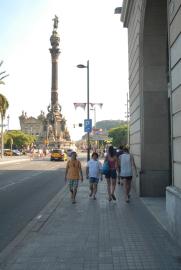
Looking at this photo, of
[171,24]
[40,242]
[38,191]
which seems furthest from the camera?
[38,191]

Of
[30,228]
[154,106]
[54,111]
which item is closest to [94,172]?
[154,106]

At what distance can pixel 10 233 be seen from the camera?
28.7 feet

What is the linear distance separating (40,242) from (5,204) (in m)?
5.84

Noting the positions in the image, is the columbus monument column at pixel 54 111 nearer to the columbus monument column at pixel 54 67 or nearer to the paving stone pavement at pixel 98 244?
the columbus monument column at pixel 54 67

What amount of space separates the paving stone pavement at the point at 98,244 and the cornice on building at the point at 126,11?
9.72m

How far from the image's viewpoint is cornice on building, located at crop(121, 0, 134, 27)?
17.7m

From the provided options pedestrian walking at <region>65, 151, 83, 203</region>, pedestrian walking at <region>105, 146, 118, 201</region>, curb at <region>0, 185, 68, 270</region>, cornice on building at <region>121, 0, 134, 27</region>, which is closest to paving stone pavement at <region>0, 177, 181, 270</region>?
curb at <region>0, 185, 68, 270</region>

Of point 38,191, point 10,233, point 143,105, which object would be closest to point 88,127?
point 38,191

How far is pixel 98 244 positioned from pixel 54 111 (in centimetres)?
8874

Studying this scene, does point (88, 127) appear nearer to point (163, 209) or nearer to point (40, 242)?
point (163, 209)

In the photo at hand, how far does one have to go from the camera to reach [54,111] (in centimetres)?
9550

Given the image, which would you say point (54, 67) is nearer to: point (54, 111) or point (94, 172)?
point (54, 111)

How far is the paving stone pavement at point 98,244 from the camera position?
6.14 metres

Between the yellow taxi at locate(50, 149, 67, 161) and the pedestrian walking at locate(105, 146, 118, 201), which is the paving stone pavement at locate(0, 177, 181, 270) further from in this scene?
the yellow taxi at locate(50, 149, 67, 161)
